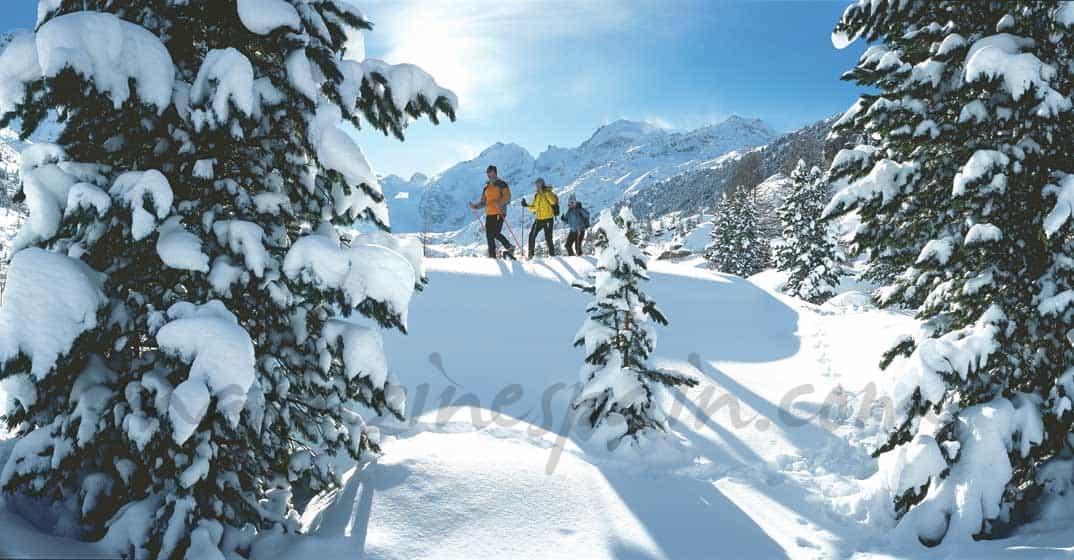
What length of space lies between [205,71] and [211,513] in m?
2.68

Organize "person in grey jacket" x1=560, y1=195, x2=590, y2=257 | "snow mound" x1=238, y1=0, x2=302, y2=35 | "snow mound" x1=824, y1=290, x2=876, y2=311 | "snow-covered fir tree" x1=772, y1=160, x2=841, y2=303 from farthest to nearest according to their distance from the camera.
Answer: "snow-covered fir tree" x1=772, y1=160, x2=841, y2=303 → "person in grey jacket" x1=560, y1=195, x2=590, y2=257 → "snow mound" x1=824, y1=290, x2=876, y2=311 → "snow mound" x1=238, y1=0, x2=302, y2=35

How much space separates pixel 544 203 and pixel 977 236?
9654mm

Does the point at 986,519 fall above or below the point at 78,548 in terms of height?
above

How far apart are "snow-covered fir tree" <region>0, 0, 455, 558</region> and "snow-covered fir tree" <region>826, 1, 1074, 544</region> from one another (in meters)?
4.26

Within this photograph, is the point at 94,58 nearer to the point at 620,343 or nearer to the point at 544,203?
the point at 620,343

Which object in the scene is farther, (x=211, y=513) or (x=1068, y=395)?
(x=1068, y=395)

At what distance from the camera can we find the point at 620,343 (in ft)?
21.3

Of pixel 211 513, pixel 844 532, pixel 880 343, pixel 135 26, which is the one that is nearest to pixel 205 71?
pixel 135 26

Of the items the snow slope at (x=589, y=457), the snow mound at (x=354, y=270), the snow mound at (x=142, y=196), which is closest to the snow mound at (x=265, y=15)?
the snow mound at (x=142, y=196)

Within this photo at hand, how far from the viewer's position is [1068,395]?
4.62 m

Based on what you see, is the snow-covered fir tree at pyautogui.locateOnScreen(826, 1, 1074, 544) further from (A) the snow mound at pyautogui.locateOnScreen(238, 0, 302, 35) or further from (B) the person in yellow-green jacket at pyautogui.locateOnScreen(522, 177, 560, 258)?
(B) the person in yellow-green jacket at pyautogui.locateOnScreen(522, 177, 560, 258)

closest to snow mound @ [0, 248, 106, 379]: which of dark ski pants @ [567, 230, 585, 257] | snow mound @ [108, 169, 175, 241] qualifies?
snow mound @ [108, 169, 175, 241]

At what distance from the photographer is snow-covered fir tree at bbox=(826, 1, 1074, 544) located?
4570 millimetres

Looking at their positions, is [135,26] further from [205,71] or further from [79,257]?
[79,257]
